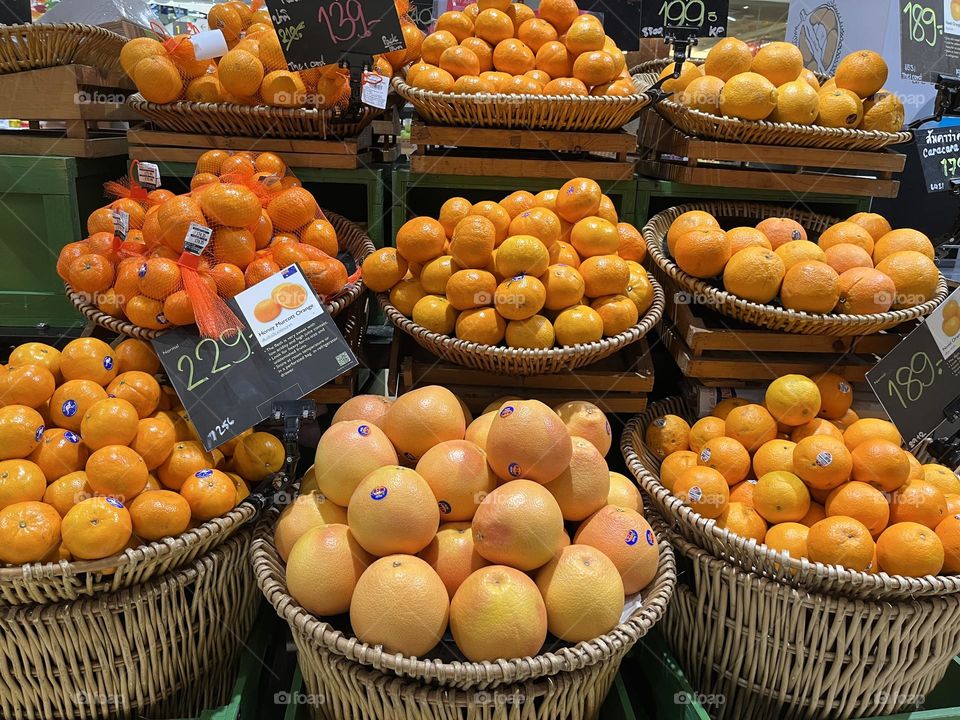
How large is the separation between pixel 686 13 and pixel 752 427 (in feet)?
3.97

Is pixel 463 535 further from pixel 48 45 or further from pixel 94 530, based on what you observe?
pixel 48 45

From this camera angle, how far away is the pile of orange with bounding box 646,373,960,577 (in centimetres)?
131

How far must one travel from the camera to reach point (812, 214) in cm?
208

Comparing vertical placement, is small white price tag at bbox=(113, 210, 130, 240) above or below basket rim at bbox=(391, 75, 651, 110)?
below

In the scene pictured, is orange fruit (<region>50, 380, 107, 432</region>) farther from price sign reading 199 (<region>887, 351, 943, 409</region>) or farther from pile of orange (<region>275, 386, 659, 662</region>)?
price sign reading 199 (<region>887, 351, 943, 409</region>)

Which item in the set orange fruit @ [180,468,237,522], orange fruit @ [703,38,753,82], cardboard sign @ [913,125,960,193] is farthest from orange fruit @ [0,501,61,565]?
cardboard sign @ [913,125,960,193]

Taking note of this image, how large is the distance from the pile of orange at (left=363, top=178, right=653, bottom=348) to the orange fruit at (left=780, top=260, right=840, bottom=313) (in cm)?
33

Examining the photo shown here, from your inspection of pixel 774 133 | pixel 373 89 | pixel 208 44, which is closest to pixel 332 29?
pixel 373 89

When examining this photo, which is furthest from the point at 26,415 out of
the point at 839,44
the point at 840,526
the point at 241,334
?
the point at 839,44

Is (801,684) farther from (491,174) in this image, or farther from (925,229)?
(925,229)

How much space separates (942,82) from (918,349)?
84 centimetres

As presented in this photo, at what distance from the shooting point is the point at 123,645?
1264 millimetres

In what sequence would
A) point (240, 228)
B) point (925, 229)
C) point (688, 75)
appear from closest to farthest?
point (240, 228) → point (688, 75) → point (925, 229)

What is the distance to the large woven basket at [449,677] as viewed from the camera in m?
1.03
